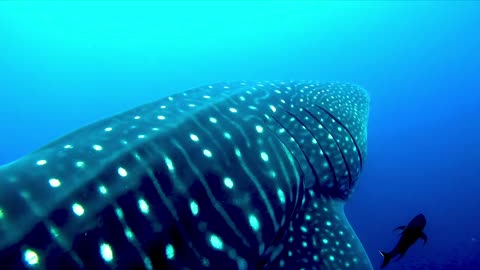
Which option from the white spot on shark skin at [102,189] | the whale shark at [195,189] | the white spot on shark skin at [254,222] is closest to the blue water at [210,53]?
the whale shark at [195,189]

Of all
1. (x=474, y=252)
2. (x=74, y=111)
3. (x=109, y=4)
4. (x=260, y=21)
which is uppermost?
(x=109, y=4)

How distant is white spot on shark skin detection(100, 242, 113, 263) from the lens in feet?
5.52

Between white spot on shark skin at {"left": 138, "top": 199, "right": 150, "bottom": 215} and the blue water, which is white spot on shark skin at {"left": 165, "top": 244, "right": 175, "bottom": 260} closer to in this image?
white spot on shark skin at {"left": 138, "top": 199, "right": 150, "bottom": 215}

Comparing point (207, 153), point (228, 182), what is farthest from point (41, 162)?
point (228, 182)

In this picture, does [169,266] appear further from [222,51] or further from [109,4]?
[222,51]

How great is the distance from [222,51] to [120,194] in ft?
314

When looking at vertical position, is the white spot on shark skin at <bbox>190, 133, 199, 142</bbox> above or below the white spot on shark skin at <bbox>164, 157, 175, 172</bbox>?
above

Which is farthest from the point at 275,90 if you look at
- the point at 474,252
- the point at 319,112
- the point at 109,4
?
the point at 109,4

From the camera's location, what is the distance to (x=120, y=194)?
6.11 ft

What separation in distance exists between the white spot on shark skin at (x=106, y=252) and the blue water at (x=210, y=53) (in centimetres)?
6854

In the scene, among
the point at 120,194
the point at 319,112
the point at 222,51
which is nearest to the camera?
the point at 120,194

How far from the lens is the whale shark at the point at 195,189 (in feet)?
5.49

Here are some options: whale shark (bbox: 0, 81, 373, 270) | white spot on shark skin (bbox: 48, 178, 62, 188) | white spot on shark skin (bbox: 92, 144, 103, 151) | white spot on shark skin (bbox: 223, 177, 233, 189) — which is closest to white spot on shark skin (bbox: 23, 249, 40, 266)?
whale shark (bbox: 0, 81, 373, 270)

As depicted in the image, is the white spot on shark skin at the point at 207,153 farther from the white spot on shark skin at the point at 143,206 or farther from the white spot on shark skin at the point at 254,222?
the white spot on shark skin at the point at 143,206
